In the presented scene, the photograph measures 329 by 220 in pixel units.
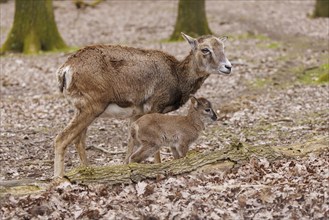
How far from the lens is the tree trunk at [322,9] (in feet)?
96.7

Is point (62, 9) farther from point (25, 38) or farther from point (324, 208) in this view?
point (324, 208)

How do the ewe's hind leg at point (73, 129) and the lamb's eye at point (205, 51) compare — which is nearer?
the ewe's hind leg at point (73, 129)

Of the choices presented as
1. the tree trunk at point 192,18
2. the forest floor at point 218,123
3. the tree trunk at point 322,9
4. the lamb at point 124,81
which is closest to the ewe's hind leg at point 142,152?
the lamb at point 124,81

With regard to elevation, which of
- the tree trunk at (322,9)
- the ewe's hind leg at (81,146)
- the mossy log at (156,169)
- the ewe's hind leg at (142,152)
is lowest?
the tree trunk at (322,9)

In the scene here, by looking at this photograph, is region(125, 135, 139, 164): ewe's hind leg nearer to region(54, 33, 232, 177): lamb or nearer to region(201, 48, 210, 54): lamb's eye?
region(54, 33, 232, 177): lamb

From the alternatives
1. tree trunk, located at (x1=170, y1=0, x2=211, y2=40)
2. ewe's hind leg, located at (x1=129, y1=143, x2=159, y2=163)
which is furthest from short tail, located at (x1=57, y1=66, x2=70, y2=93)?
tree trunk, located at (x1=170, y1=0, x2=211, y2=40)

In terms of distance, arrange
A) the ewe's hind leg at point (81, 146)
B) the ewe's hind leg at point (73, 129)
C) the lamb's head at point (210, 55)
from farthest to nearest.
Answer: the lamb's head at point (210, 55), the ewe's hind leg at point (81, 146), the ewe's hind leg at point (73, 129)

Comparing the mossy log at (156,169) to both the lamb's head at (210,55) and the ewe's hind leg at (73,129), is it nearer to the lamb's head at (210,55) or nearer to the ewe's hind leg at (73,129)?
the ewe's hind leg at (73,129)

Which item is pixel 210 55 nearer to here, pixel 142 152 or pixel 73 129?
pixel 142 152

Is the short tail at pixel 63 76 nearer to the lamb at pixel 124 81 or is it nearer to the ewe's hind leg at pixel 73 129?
the lamb at pixel 124 81

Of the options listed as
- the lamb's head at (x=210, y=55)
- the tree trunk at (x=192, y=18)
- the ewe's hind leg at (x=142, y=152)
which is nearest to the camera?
the ewe's hind leg at (x=142, y=152)

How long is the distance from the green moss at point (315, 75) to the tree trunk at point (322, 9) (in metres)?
10.4

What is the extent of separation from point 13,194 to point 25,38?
1637 centimetres

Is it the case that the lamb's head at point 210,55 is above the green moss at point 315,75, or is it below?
above
